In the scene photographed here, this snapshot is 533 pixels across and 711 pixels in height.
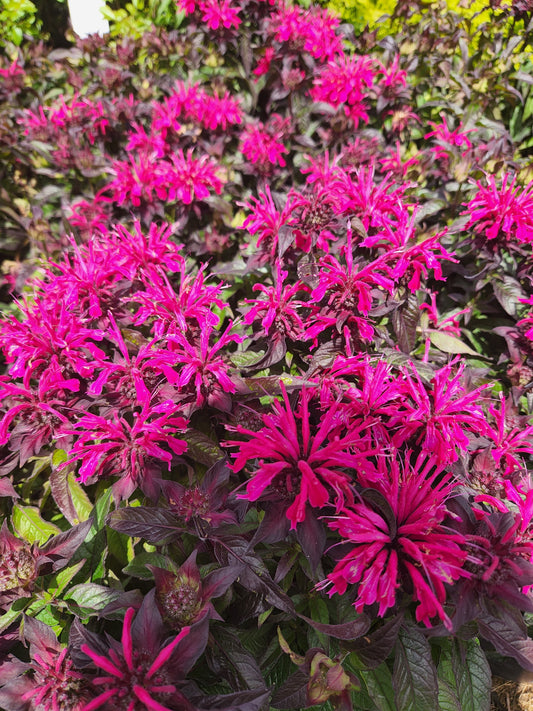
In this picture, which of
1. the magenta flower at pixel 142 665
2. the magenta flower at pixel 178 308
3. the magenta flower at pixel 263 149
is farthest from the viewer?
the magenta flower at pixel 263 149

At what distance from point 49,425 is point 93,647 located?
0.52 meters

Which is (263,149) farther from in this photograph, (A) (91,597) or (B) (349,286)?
(A) (91,597)

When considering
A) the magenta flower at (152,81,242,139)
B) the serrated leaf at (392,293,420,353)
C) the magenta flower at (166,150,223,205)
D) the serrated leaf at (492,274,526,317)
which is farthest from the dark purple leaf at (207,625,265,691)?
the magenta flower at (152,81,242,139)

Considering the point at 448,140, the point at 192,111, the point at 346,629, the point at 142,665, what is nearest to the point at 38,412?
the point at 142,665

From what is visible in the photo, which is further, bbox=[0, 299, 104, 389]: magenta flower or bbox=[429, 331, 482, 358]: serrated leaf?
bbox=[429, 331, 482, 358]: serrated leaf

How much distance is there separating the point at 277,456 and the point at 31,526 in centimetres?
75

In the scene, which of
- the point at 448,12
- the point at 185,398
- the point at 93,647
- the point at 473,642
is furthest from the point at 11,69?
the point at 473,642

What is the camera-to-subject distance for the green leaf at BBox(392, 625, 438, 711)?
0.81 m

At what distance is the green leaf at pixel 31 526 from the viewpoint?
112 cm

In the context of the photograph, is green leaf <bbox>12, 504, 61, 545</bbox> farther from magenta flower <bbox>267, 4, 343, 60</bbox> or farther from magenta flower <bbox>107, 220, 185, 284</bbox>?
magenta flower <bbox>267, 4, 343, 60</bbox>

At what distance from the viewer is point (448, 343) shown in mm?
1346

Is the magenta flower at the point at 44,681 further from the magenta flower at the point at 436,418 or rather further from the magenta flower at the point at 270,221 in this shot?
the magenta flower at the point at 270,221

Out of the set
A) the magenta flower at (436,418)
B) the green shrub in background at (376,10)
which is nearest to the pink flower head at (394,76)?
the green shrub in background at (376,10)

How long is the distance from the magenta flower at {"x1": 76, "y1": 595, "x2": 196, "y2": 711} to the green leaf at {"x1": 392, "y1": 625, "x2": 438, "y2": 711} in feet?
1.30
